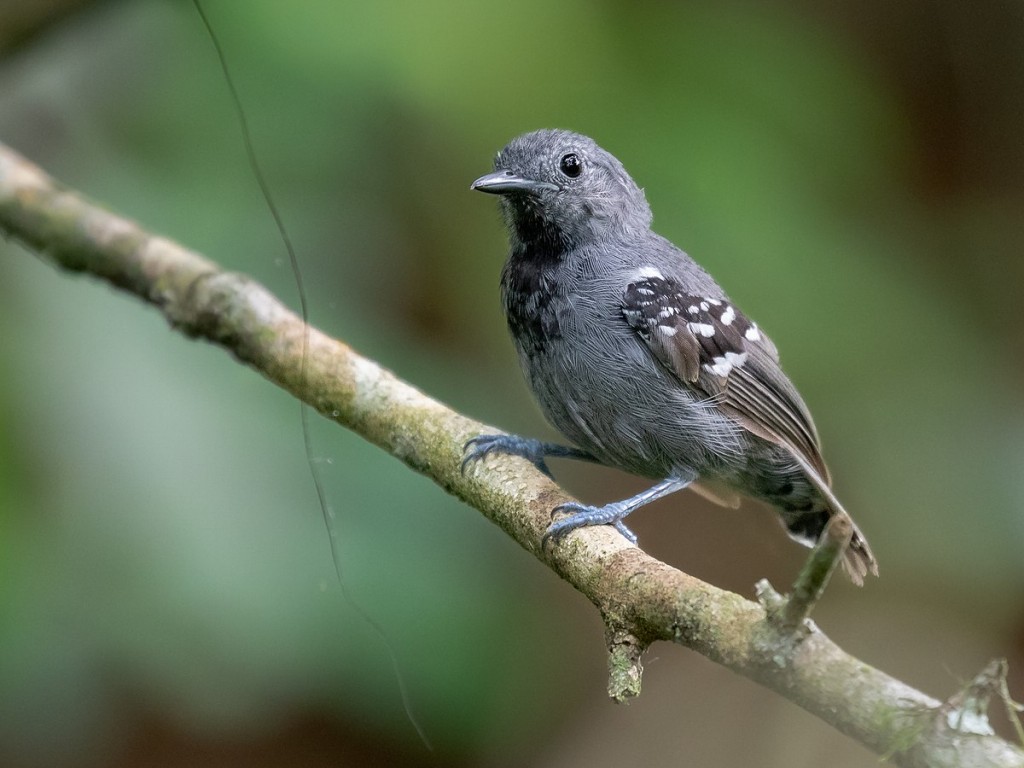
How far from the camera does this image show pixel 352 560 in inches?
136

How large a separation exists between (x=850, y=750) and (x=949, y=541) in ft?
4.97

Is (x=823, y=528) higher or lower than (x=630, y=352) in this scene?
lower

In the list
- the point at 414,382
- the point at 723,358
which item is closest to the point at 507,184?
the point at 414,382

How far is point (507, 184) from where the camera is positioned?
3.51 m

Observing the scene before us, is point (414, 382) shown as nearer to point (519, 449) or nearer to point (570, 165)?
point (519, 449)

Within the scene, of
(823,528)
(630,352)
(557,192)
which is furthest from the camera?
(823,528)

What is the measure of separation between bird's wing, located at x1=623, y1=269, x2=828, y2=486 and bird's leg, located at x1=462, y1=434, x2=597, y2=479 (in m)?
0.55

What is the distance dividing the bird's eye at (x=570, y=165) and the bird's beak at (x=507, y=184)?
88 mm

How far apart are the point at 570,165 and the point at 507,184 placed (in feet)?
0.97

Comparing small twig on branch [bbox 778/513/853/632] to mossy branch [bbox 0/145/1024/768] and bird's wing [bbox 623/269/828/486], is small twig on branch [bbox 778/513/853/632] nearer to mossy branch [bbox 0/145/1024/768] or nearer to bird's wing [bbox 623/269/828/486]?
mossy branch [bbox 0/145/1024/768]

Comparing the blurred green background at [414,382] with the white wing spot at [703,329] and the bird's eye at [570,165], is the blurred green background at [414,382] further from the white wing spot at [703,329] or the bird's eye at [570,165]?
the white wing spot at [703,329]

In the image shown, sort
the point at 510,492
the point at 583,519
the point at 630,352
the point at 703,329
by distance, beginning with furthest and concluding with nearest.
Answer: the point at 703,329
the point at 630,352
the point at 510,492
the point at 583,519

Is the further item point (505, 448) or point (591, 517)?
point (505, 448)

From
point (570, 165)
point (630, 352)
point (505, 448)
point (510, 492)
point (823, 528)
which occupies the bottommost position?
point (510, 492)
